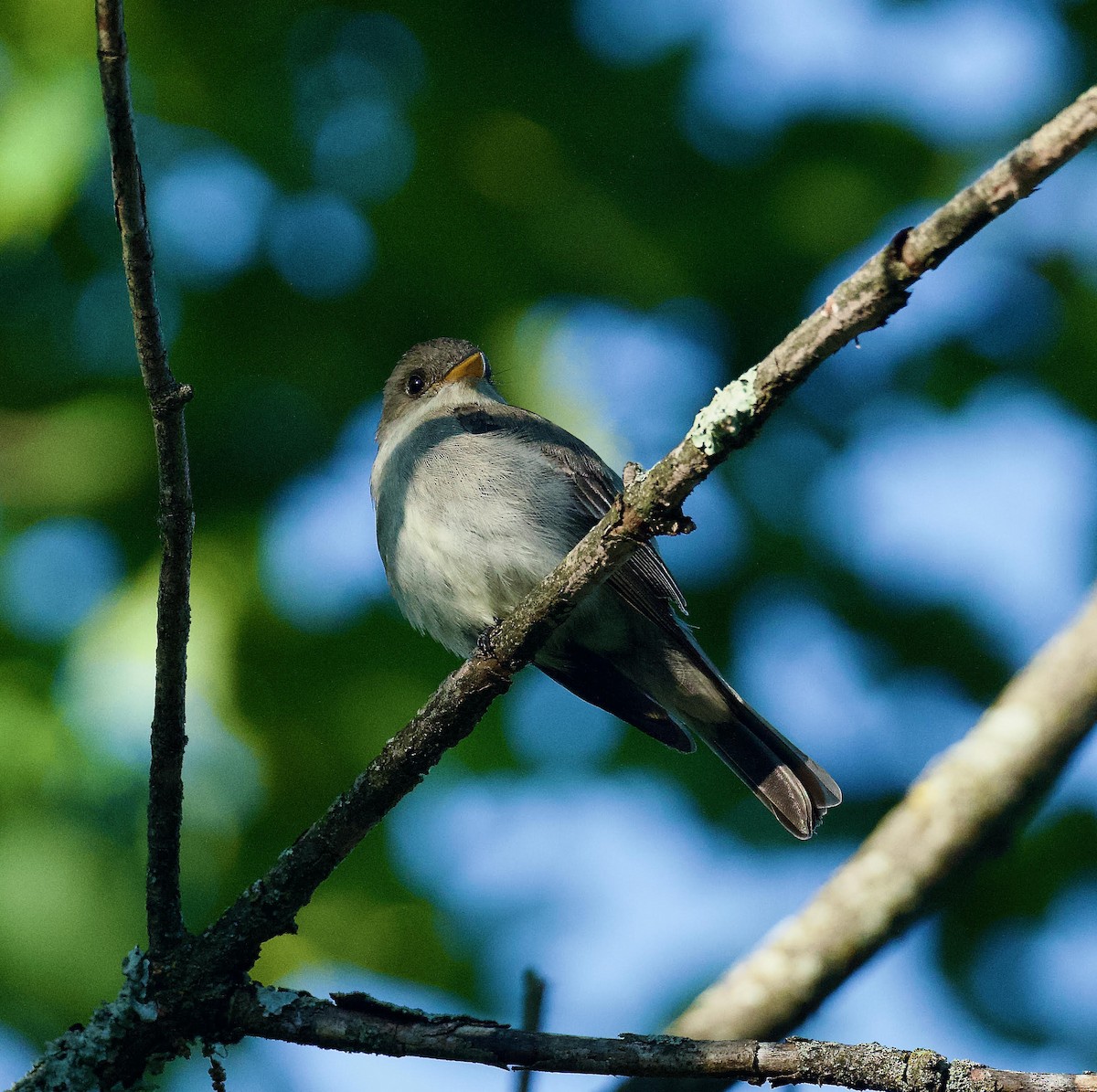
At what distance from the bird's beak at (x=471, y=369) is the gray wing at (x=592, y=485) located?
0.57 feet

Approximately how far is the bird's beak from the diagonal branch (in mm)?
2440

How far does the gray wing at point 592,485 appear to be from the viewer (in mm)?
4320

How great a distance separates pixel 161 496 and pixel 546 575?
1818 mm

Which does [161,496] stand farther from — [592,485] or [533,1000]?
[592,485]

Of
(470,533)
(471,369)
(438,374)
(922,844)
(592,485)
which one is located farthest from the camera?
(438,374)

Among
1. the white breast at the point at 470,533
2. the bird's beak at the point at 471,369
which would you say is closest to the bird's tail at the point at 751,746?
the white breast at the point at 470,533

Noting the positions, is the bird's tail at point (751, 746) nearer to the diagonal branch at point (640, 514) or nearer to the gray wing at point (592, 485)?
the gray wing at point (592, 485)

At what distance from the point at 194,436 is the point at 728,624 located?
2017 millimetres

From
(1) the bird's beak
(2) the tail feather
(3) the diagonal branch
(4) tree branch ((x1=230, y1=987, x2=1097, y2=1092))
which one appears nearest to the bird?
(2) the tail feather

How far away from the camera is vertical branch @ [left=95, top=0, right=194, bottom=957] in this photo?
2.07m

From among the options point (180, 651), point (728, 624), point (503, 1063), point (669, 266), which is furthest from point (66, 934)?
point (669, 266)

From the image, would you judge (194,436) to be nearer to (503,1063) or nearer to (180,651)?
(180,651)

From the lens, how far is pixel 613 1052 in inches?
94.0

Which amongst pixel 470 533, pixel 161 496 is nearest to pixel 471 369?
pixel 470 533
